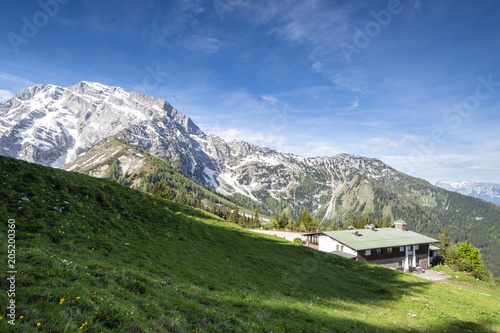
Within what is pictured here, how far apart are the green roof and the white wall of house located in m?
1.38

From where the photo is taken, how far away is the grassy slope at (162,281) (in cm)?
897

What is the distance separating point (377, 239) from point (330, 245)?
1487 centimetres

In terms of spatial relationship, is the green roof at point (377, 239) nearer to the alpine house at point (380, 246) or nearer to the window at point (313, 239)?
the alpine house at point (380, 246)

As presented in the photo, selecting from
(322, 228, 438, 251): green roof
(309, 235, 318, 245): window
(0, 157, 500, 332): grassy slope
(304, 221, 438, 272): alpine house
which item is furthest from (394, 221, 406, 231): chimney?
(0, 157, 500, 332): grassy slope

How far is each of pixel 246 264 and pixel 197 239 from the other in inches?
318

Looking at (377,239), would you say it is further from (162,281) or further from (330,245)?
(162,281)

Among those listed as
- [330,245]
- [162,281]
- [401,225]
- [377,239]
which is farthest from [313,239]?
[162,281]

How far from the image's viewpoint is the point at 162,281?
15.1 meters

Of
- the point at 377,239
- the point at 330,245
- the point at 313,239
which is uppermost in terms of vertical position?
the point at 377,239

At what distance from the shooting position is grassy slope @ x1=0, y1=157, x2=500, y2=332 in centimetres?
897

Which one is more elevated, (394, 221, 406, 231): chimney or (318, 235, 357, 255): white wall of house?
(394, 221, 406, 231): chimney

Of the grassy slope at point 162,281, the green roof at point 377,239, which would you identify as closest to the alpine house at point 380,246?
the green roof at point 377,239

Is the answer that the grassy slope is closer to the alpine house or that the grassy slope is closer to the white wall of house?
the alpine house

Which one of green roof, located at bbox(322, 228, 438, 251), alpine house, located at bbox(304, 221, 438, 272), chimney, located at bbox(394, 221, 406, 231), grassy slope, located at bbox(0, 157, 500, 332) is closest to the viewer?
grassy slope, located at bbox(0, 157, 500, 332)
